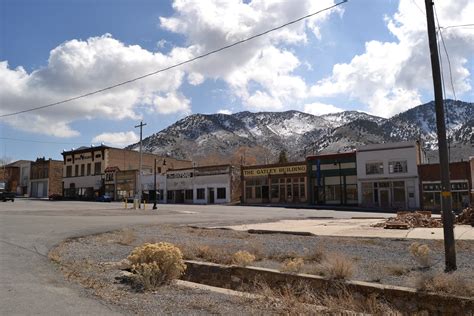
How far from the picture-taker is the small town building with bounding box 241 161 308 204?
64.6 metres

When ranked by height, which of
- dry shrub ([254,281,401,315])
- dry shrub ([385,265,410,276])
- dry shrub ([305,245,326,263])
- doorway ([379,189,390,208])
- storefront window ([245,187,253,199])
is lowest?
dry shrub ([254,281,401,315])

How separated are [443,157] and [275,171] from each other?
56.7 metres

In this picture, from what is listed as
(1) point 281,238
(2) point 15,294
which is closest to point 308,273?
(2) point 15,294

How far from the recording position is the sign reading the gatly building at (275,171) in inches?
2547

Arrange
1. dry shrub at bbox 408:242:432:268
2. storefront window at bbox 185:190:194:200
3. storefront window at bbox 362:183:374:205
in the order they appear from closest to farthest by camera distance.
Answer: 1. dry shrub at bbox 408:242:432:268
2. storefront window at bbox 362:183:374:205
3. storefront window at bbox 185:190:194:200

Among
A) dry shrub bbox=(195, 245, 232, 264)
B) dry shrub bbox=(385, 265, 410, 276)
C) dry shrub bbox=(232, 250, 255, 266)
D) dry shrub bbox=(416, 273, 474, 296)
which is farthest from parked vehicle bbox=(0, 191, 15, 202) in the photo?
dry shrub bbox=(416, 273, 474, 296)

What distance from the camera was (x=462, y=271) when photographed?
1064 centimetres

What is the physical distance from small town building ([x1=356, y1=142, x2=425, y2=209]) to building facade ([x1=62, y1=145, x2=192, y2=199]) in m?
46.2

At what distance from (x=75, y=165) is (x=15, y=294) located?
3934 inches

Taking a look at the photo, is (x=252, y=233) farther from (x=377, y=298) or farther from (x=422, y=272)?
(x=377, y=298)

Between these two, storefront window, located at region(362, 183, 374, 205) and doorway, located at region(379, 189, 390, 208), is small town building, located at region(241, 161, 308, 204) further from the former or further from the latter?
doorway, located at region(379, 189, 390, 208)

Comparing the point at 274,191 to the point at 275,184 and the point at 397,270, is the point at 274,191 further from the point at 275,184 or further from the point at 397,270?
the point at 397,270

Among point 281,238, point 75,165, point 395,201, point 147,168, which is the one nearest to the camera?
point 281,238

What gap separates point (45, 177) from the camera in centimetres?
11269
